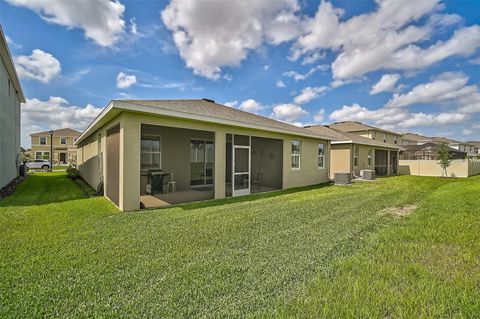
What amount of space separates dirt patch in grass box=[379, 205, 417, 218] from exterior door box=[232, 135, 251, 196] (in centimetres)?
494

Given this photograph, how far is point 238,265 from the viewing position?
3.12 metres

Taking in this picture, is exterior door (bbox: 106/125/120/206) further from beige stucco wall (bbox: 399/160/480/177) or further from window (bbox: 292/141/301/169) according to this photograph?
beige stucco wall (bbox: 399/160/480/177)

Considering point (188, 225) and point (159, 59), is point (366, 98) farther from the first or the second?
point (188, 225)

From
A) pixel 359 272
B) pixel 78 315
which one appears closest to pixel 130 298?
pixel 78 315

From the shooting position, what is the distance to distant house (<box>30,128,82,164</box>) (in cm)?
3903

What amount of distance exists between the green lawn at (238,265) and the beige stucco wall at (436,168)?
740 inches

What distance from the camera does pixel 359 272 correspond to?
9.73 ft

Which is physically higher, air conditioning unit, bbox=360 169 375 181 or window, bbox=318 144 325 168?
window, bbox=318 144 325 168

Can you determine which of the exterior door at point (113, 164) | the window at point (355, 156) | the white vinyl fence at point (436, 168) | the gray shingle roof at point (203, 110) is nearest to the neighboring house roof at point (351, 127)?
the white vinyl fence at point (436, 168)

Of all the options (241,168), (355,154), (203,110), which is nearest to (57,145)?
(203,110)

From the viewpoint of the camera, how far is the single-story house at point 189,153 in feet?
20.8

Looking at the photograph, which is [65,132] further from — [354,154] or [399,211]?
[399,211]

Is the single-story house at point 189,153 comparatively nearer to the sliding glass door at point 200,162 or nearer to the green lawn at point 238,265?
the sliding glass door at point 200,162

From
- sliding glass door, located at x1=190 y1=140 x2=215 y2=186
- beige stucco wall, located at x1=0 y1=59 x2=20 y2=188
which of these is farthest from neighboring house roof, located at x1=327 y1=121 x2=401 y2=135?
beige stucco wall, located at x1=0 y1=59 x2=20 y2=188
